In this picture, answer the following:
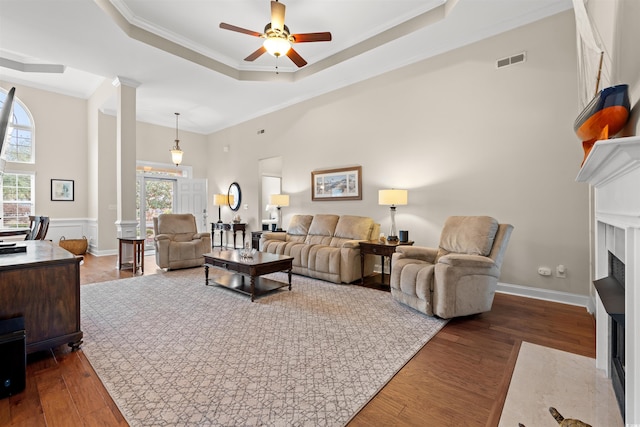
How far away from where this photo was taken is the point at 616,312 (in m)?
1.30

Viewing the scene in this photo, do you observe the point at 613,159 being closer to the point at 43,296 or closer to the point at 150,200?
the point at 43,296

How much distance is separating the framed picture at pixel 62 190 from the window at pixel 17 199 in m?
0.35

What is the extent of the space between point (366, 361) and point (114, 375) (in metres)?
1.73

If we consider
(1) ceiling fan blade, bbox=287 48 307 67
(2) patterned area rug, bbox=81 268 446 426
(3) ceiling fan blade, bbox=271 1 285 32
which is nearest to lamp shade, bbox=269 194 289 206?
(2) patterned area rug, bbox=81 268 446 426

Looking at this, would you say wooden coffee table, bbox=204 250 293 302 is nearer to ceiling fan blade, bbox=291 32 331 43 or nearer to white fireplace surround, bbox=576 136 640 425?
ceiling fan blade, bbox=291 32 331 43

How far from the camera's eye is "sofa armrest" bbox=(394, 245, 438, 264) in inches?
134

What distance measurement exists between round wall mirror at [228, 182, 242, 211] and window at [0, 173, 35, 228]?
4149 mm

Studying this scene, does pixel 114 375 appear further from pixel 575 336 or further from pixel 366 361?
pixel 575 336

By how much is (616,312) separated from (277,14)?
3358mm

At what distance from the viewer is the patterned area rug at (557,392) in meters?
1.50

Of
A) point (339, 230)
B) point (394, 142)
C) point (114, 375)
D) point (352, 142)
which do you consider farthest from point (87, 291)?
point (394, 142)

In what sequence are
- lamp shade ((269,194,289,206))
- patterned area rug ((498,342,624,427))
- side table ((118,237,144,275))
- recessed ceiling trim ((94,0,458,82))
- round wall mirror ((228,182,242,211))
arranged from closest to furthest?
patterned area rug ((498,342,624,427)) → recessed ceiling trim ((94,0,458,82)) → side table ((118,237,144,275)) → lamp shade ((269,194,289,206)) → round wall mirror ((228,182,242,211))

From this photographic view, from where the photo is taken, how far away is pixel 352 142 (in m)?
5.30

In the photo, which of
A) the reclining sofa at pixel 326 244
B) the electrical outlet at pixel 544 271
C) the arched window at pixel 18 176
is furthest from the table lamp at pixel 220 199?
the electrical outlet at pixel 544 271
